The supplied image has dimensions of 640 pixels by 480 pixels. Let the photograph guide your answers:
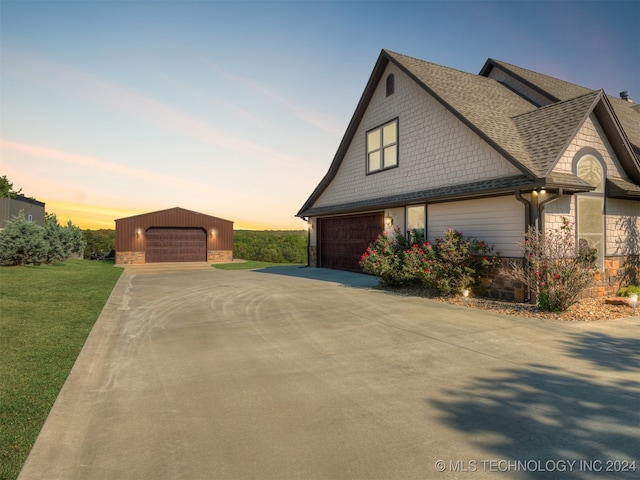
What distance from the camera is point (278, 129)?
17953 mm

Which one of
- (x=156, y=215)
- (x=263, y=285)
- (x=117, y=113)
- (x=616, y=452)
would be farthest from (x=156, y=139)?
(x=616, y=452)

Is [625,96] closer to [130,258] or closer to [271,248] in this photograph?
[271,248]

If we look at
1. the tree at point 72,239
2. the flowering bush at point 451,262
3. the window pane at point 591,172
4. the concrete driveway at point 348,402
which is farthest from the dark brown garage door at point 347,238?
the tree at point 72,239

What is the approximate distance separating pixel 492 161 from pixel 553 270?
12.9 feet

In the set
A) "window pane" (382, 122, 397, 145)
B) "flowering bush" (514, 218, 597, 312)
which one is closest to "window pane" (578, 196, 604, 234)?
"flowering bush" (514, 218, 597, 312)

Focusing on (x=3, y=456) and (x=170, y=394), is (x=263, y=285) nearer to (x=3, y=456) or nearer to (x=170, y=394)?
(x=170, y=394)

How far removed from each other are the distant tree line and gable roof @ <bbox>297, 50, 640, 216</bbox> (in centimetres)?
2516

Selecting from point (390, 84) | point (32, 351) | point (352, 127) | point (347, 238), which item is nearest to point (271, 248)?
point (347, 238)

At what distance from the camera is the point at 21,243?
18688 millimetres

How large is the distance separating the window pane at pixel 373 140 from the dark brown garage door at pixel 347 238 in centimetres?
305

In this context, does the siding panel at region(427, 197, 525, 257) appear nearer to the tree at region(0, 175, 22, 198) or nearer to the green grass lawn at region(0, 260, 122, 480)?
the green grass lawn at region(0, 260, 122, 480)

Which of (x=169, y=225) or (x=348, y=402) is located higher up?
(x=169, y=225)

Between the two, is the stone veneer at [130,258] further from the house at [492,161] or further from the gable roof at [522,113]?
the gable roof at [522,113]

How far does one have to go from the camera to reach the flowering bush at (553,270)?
801cm
